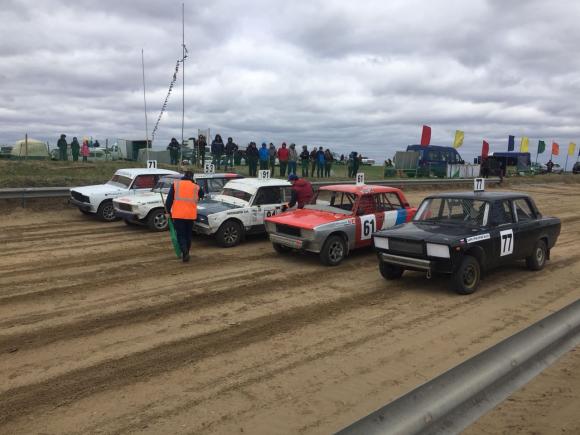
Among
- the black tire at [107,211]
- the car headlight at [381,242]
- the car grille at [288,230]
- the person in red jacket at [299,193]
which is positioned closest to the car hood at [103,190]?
the black tire at [107,211]

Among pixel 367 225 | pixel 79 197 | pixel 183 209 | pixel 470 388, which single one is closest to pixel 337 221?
pixel 367 225

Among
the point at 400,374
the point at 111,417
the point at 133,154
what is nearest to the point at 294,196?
the point at 400,374

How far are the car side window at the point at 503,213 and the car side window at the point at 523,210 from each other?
247 millimetres

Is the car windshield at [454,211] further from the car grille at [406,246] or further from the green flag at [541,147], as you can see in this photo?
the green flag at [541,147]

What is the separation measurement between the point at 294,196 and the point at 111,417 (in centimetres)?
787

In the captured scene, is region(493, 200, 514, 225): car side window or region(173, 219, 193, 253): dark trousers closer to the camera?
region(493, 200, 514, 225): car side window

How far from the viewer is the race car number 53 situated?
940cm

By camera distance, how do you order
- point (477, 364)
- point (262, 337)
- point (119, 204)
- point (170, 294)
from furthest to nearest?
1. point (119, 204)
2. point (170, 294)
3. point (262, 337)
4. point (477, 364)

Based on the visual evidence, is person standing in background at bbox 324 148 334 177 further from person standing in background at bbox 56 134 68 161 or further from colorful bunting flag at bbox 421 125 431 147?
person standing in background at bbox 56 134 68 161

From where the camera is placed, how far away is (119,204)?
12.4 metres

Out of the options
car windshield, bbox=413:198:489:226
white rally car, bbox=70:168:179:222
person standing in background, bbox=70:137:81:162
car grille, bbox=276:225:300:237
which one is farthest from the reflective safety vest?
person standing in background, bbox=70:137:81:162

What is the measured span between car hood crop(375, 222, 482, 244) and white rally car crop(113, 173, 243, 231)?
572 centimetres

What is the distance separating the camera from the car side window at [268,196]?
11.1 metres

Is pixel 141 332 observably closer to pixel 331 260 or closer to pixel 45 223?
pixel 331 260
